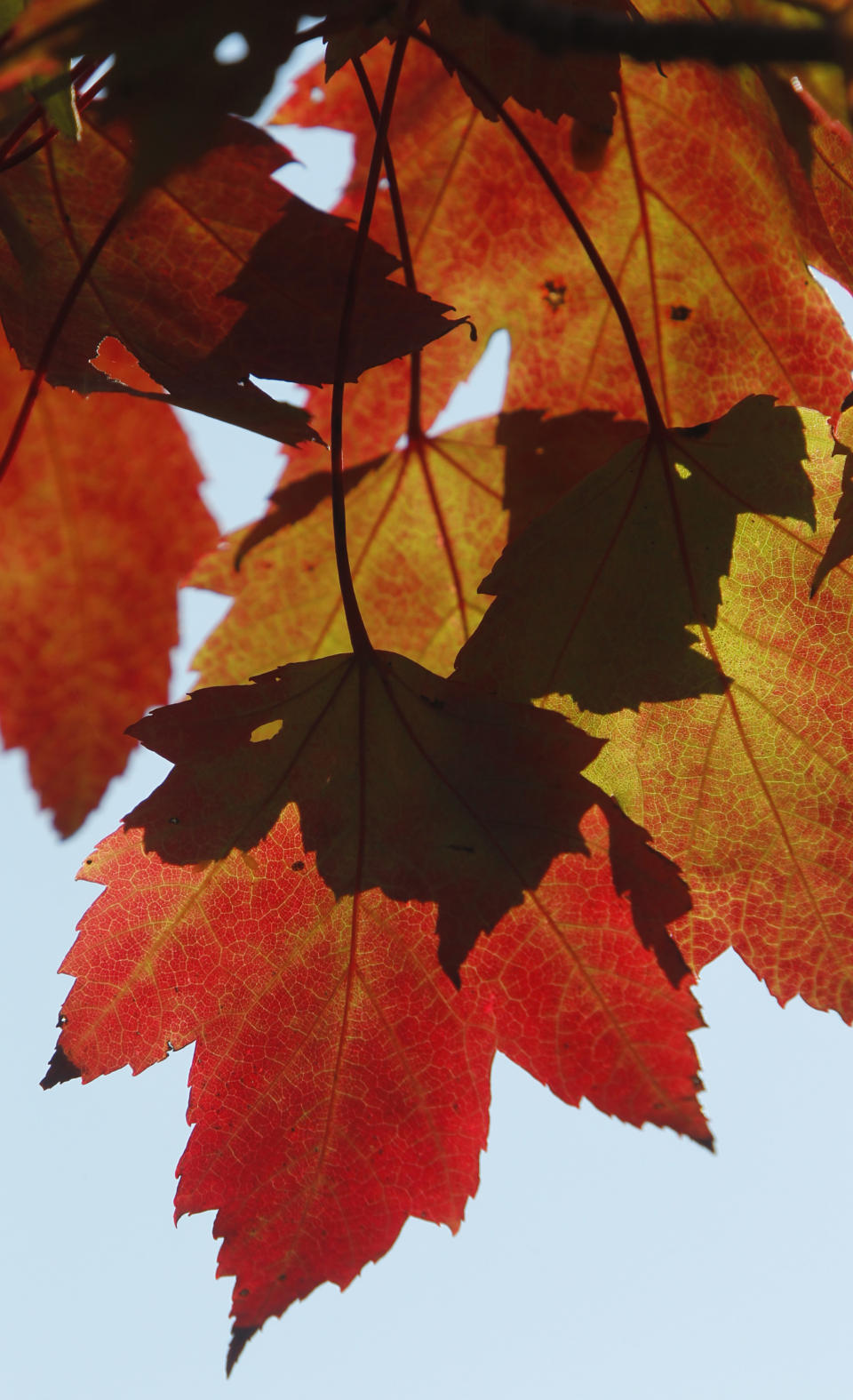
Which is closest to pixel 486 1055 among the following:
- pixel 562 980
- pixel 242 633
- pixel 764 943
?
pixel 562 980

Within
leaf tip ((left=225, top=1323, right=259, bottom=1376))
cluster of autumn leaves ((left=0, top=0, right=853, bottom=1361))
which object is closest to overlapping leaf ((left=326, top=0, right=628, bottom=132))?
cluster of autumn leaves ((left=0, top=0, right=853, bottom=1361))

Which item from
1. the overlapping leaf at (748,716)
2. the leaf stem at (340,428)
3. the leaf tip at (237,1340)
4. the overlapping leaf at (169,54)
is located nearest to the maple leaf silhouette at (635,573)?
the overlapping leaf at (748,716)

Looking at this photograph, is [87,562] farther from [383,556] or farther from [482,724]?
[482,724]

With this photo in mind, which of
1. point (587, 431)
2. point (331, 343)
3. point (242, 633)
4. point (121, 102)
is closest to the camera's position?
point (121, 102)

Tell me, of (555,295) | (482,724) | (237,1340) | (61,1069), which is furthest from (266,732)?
(555,295)

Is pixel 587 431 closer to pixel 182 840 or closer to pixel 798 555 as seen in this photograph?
pixel 798 555

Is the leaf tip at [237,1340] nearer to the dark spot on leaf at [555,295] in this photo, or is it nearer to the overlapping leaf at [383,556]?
the overlapping leaf at [383,556]
